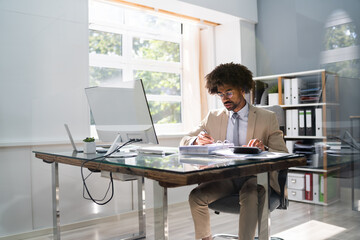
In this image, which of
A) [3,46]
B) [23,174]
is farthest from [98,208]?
[3,46]

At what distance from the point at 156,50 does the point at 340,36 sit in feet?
7.55

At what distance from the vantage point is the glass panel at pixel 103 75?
372 cm

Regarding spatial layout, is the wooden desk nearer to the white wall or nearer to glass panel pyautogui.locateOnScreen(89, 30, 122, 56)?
the white wall

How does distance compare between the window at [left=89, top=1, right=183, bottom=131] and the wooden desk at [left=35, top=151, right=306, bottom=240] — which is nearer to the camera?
the wooden desk at [left=35, top=151, right=306, bottom=240]

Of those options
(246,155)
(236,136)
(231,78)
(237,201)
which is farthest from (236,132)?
(246,155)

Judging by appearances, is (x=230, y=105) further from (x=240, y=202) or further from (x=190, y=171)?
(x=190, y=171)

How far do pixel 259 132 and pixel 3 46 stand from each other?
2.08m

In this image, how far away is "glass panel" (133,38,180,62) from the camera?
416cm

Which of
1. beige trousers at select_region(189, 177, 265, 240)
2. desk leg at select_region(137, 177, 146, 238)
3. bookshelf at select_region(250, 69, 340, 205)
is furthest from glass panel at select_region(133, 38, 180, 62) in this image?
beige trousers at select_region(189, 177, 265, 240)

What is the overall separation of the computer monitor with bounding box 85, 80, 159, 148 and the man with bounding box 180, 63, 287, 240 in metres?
0.33

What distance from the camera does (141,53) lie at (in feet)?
13.7

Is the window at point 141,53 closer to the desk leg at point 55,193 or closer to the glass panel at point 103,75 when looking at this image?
the glass panel at point 103,75

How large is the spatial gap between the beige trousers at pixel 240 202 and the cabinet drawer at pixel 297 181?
193cm

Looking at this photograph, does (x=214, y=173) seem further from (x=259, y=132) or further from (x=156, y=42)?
(x=156, y=42)
